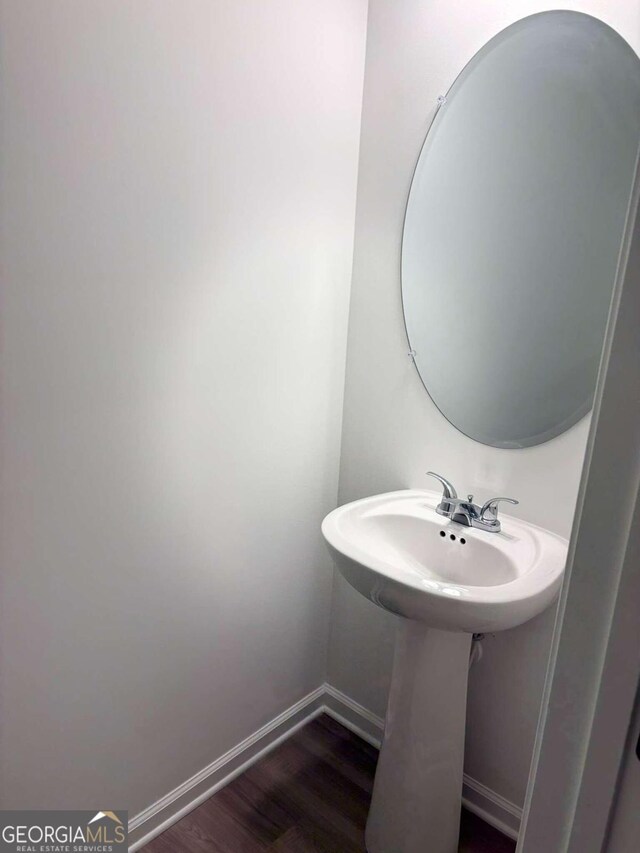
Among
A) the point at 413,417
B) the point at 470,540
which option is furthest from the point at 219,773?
the point at 413,417

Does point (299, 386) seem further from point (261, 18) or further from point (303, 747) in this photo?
point (303, 747)

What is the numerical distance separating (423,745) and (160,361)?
3.65 ft

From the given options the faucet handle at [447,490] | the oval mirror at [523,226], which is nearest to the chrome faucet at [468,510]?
the faucet handle at [447,490]

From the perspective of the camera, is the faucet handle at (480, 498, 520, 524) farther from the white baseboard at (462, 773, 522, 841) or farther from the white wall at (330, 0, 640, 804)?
the white baseboard at (462, 773, 522, 841)

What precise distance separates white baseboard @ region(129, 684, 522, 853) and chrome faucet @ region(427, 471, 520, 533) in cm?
78

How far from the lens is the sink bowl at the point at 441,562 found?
1121 mm

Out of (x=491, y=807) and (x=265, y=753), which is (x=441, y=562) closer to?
(x=491, y=807)

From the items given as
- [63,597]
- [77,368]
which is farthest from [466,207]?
[63,597]

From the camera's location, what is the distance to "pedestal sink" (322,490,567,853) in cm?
135

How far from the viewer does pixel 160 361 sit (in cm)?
132

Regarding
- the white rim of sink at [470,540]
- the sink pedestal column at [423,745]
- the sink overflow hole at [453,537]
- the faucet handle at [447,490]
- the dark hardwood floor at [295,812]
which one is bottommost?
the dark hardwood floor at [295,812]

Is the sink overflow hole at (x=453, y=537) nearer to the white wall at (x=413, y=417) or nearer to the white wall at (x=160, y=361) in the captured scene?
the white wall at (x=413, y=417)

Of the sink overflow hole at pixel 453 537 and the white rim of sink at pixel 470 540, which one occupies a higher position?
the white rim of sink at pixel 470 540

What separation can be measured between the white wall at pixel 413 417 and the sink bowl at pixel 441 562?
118mm
